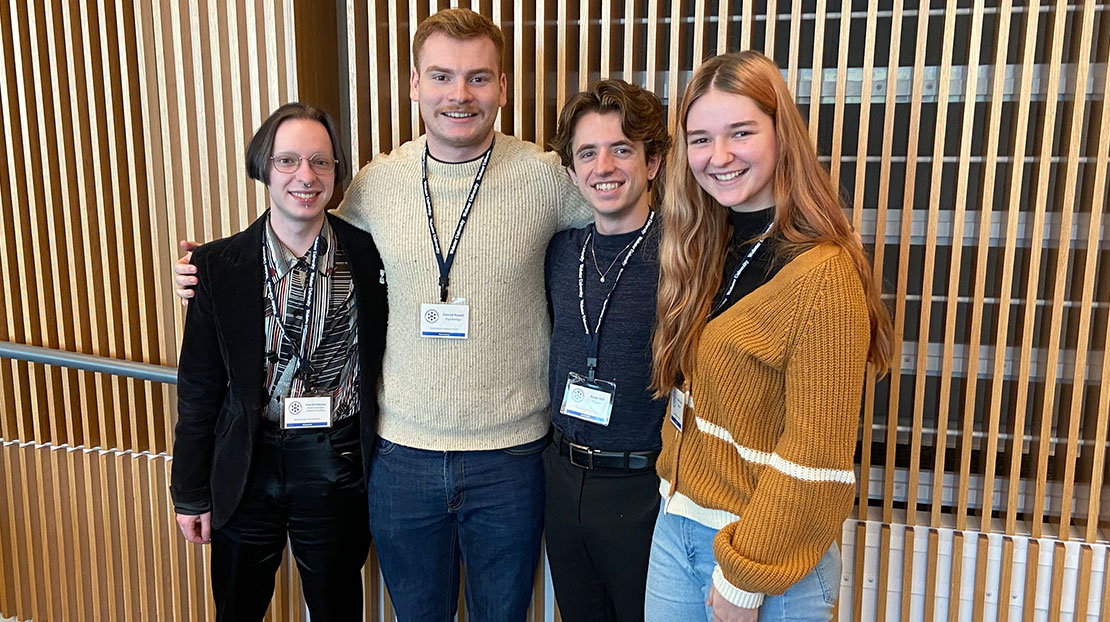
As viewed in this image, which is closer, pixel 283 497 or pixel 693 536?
pixel 693 536

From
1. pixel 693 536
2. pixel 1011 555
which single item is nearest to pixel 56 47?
pixel 693 536

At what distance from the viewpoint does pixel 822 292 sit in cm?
129

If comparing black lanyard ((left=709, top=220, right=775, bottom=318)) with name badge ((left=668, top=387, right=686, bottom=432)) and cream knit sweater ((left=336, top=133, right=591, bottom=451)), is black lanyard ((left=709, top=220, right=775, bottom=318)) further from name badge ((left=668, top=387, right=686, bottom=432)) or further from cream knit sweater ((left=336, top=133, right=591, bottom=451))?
cream knit sweater ((left=336, top=133, right=591, bottom=451))

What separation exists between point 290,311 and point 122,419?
1442mm

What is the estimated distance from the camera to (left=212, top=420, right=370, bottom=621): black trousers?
203cm

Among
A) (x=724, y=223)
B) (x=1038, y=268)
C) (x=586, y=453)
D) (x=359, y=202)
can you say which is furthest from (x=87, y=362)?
(x=1038, y=268)

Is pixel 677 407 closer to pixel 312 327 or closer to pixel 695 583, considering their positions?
pixel 695 583

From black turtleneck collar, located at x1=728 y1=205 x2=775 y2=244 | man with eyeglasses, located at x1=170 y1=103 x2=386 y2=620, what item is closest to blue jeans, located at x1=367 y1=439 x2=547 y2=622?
man with eyeglasses, located at x1=170 y1=103 x2=386 y2=620

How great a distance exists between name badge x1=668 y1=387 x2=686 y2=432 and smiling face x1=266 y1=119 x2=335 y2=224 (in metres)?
1.00

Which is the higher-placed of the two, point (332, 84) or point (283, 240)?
point (332, 84)

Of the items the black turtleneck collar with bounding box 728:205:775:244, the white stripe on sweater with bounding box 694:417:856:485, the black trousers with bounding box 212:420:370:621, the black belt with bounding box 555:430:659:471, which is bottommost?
the black trousers with bounding box 212:420:370:621

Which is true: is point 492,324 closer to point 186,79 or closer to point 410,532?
point 410,532

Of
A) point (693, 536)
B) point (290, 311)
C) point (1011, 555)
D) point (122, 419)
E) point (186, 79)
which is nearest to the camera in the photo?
point (693, 536)

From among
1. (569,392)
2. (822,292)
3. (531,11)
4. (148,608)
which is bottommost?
(148,608)
